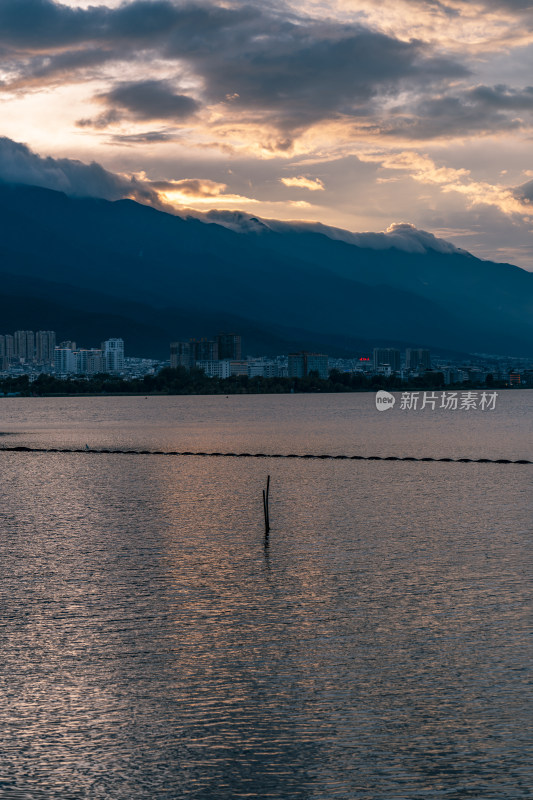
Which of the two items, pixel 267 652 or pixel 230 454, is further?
pixel 230 454

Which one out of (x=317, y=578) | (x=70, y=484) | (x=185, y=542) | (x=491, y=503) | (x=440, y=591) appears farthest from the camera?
(x=70, y=484)

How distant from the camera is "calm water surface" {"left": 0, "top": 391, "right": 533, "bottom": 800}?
20094mm

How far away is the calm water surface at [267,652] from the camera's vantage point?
65.9 feet

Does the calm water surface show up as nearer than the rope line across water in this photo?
Yes

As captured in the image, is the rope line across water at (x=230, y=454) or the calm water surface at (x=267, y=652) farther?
Result: the rope line across water at (x=230, y=454)

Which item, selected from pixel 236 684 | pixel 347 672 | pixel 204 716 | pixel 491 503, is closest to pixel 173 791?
pixel 204 716

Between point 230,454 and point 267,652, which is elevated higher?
point 267,652

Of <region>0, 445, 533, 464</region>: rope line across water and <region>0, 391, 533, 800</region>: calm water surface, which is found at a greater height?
<region>0, 391, 533, 800</region>: calm water surface

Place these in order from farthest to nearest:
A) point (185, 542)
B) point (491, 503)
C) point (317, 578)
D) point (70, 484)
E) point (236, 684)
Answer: point (70, 484) < point (491, 503) < point (185, 542) < point (317, 578) < point (236, 684)

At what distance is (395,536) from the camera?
51438mm

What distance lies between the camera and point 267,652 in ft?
94.2

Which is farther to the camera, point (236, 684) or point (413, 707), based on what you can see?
point (236, 684)

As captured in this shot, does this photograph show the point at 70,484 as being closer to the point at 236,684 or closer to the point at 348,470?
the point at 348,470

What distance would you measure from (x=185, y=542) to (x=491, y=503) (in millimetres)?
25730
